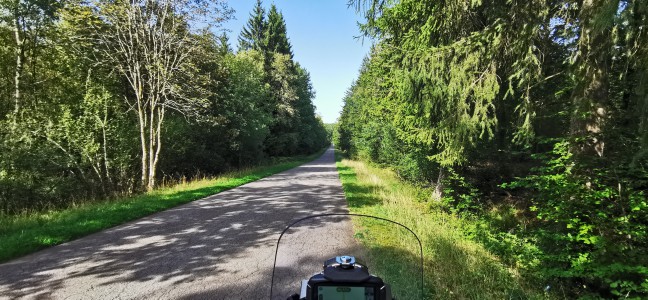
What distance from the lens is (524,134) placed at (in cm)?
633

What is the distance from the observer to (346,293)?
173 cm

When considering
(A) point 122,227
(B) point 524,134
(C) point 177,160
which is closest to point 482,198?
(B) point 524,134

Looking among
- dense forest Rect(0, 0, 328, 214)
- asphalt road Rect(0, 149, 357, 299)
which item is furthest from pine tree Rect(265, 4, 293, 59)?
asphalt road Rect(0, 149, 357, 299)

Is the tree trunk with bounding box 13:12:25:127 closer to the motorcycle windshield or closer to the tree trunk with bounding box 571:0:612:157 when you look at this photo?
the motorcycle windshield

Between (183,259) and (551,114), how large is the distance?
737cm

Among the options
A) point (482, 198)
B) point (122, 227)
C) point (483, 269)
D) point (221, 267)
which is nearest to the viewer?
point (483, 269)

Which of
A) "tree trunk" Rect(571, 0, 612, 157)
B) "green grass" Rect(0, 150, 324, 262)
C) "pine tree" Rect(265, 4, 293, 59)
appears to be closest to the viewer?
"tree trunk" Rect(571, 0, 612, 157)

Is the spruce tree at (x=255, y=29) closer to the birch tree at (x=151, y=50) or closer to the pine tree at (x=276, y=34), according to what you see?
the pine tree at (x=276, y=34)

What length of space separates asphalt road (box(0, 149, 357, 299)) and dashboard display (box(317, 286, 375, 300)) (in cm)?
224

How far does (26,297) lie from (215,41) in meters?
13.3

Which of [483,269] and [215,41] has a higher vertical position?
[215,41]

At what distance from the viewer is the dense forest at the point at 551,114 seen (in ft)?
13.0

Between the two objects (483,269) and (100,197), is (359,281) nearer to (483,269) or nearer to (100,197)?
(483,269)

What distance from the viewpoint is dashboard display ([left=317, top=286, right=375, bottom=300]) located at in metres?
1.72
